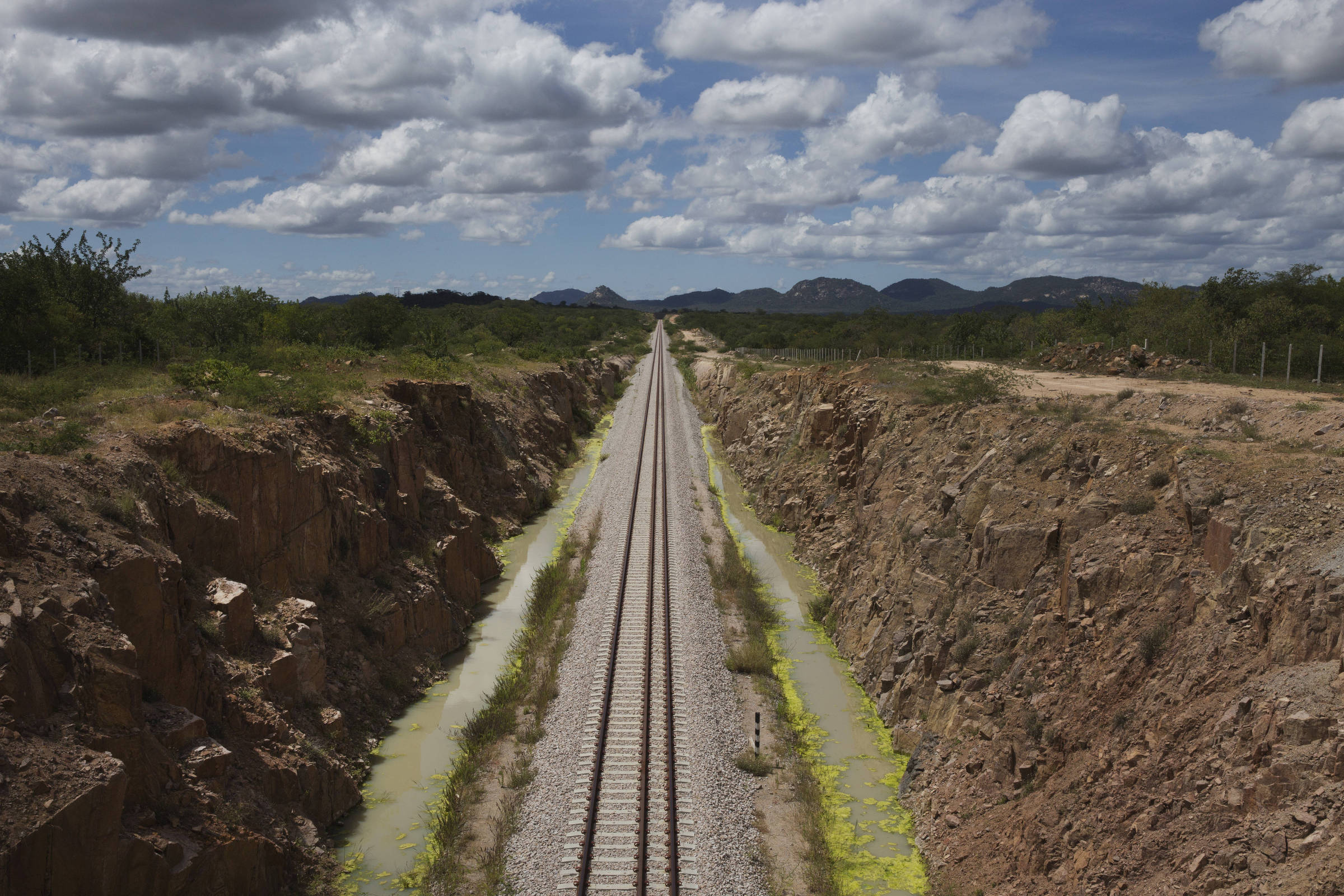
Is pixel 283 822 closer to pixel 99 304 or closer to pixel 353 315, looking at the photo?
pixel 99 304

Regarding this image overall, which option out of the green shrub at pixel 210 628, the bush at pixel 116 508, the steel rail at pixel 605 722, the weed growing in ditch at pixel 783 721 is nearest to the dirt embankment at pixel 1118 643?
the weed growing in ditch at pixel 783 721

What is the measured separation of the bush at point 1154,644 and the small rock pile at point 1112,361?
20.3 m

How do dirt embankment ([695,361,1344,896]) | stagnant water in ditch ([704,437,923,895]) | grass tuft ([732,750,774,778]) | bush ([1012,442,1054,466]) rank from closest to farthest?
dirt embankment ([695,361,1344,896])
stagnant water in ditch ([704,437,923,895])
grass tuft ([732,750,774,778])
bush ([1012,442,1054,466])

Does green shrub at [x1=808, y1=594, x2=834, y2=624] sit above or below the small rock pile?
below

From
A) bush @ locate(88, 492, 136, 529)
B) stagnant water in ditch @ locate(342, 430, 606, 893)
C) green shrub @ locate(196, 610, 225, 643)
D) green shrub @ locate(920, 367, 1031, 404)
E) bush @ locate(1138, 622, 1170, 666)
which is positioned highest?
green shrub @ locate(920, 367, 1031, 404)

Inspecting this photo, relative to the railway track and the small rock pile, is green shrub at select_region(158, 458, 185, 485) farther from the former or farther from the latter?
the small rock pile

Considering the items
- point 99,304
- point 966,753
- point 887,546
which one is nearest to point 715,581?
point 887,546

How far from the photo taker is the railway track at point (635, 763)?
1291 centimetres

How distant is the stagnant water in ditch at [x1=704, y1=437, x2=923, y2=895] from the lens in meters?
13.8

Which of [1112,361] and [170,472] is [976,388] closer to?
[1112,361]

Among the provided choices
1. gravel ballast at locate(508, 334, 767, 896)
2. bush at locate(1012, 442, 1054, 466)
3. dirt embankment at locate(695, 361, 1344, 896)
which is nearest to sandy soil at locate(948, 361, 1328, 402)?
dirt embankment at locate(695, 361, 1344, 896)

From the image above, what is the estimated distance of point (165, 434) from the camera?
55.1ft

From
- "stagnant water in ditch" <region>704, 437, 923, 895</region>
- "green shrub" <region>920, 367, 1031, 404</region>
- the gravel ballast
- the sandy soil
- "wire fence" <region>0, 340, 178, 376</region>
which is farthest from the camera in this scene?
"green shrub" <region>920, 367, 1031, 404</region>

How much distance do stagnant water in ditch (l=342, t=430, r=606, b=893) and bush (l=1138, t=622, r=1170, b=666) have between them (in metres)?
11.7
